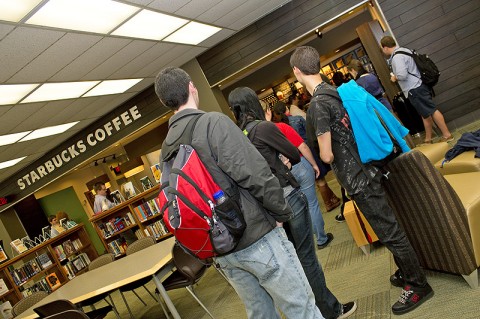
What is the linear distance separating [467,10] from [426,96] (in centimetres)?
168

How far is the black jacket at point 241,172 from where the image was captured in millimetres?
1558

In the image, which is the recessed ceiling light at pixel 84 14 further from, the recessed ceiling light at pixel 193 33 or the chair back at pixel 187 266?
the chair back at pixel 187 266

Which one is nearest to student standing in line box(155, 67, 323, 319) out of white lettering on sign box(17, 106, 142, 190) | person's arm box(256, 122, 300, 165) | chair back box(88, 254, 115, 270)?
person's arm box(256, 122, 300, 165)

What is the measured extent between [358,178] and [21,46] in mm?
3277

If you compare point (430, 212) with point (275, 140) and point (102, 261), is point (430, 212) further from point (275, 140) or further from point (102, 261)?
point (102, 261)

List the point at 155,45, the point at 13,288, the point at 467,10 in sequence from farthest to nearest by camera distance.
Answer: the point at 13,288
the point at 467,10
the point at 155,45

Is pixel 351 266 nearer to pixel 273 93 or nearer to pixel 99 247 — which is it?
pixel 99 247

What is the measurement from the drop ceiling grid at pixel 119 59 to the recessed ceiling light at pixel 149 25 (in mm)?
170

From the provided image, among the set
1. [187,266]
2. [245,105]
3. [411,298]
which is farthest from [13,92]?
[411,298]

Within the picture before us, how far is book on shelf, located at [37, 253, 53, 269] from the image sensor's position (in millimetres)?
7727

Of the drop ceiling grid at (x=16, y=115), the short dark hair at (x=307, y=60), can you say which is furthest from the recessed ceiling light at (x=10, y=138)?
the short dark hair at (x=307, y=60)

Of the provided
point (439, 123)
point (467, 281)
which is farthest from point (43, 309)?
point (439, 123)

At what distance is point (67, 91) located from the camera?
545cm

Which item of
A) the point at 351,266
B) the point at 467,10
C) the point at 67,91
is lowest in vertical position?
the point at 351,266
